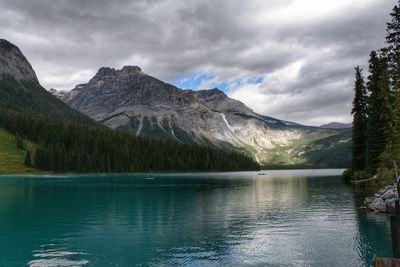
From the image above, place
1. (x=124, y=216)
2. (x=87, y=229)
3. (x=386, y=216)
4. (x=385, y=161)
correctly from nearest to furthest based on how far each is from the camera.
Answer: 1. (x=87, y=229)
2. (x=386, y=216)
3. (x=124, y=216)
4. (x=385, y=161)

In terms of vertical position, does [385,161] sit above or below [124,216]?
above

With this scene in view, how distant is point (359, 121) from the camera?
4592 inches

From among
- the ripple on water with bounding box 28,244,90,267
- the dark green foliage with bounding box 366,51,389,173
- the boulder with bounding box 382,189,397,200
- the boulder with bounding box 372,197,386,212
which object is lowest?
the ripple on water with bounding box 28,244,90,267

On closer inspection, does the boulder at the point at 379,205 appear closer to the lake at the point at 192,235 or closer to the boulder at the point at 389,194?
the boulder at the point at 389,194

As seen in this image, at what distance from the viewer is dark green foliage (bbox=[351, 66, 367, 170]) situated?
11544 centimetres

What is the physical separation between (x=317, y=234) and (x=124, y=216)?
29.1m

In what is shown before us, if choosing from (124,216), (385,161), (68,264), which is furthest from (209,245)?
(385,161)

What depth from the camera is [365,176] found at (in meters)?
105

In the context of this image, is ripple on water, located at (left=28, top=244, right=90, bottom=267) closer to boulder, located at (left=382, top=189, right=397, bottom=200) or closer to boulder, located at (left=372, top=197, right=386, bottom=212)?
boulder, located at (left=372, top=197, right=386, bottom=212)

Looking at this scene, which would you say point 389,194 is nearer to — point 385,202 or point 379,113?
point 385,202

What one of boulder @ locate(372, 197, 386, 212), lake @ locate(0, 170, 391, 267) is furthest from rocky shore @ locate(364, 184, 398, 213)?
lake @ locate(0, 170, 391, 267)

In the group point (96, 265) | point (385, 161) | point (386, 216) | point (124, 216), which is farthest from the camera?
point (385, 161)

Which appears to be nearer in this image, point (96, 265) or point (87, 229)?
point (96, 265)

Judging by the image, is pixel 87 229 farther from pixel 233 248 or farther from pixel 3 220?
pixel 233 248
